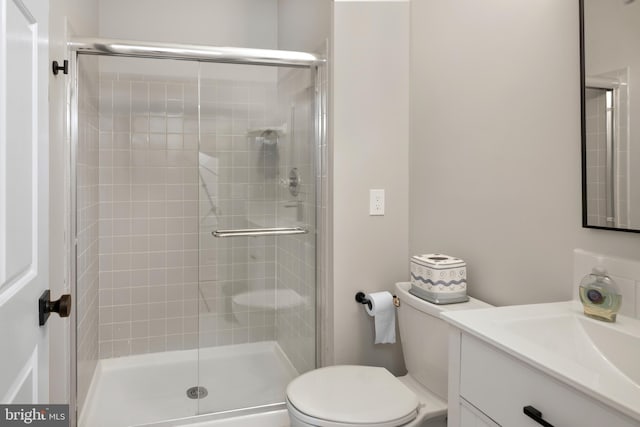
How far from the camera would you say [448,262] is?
166cm

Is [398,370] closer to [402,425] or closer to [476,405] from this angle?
[402,425]

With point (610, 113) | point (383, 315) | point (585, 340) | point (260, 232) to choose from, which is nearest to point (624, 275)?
point (585, 340)

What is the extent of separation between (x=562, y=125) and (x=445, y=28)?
76 cm

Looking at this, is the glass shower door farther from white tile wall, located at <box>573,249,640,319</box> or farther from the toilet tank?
white tile wall, located at <box>573,249,640,319</box>

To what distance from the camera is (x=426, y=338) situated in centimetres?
165

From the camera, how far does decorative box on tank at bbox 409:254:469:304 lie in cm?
163

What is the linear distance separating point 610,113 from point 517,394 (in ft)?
2.59

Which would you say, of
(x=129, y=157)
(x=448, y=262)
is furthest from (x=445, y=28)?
(x=129, y=157)

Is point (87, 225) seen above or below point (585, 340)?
above

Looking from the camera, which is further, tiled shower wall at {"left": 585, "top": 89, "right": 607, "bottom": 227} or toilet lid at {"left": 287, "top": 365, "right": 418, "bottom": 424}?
toilet lid at {"left": 287, "top": 365, "right": 418, "bottom": 424}

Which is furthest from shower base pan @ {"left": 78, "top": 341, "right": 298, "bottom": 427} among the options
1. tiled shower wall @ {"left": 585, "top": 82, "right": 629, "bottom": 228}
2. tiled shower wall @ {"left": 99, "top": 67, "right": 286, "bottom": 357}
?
tiled shower wall @ {"left": 585, "top": 82, "right": 629, "bottom": 228}

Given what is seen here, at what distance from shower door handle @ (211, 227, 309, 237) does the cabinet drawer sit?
4.36 feet

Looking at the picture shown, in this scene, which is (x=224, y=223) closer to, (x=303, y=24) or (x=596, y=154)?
(x=303, y=24)

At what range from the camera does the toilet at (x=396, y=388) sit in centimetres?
142
